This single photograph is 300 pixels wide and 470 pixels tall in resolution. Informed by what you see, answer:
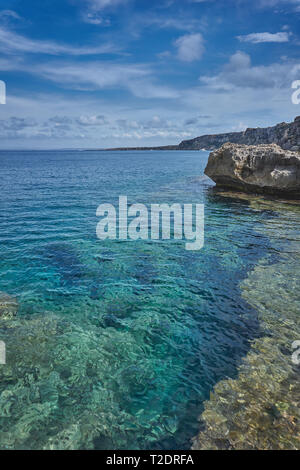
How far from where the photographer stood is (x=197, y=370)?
280 inches

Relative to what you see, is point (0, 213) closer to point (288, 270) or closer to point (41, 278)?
point (41, 278)

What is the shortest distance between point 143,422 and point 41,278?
26.1 feet

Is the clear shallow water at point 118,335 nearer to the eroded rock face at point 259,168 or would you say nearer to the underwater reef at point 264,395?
the underwater reef at point 264,395

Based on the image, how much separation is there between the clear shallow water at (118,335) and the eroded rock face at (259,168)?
39.7 feet

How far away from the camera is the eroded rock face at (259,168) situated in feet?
84.3

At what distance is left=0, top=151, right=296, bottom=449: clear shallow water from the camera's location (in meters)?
5.72

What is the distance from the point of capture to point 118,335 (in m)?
8.38

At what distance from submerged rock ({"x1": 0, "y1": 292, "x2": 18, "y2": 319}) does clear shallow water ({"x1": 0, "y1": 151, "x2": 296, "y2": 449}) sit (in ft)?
1.03

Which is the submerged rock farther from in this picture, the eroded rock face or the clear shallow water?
the eroded rock face

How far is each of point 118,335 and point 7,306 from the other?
4.32 metres


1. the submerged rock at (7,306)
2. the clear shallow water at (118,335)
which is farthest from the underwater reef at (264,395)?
the submerged rock at (7,306)

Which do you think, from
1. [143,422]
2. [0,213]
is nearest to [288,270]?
[143,422]

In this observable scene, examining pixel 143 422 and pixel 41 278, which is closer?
pixel 143 422

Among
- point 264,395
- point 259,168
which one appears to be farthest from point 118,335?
point 259,168
